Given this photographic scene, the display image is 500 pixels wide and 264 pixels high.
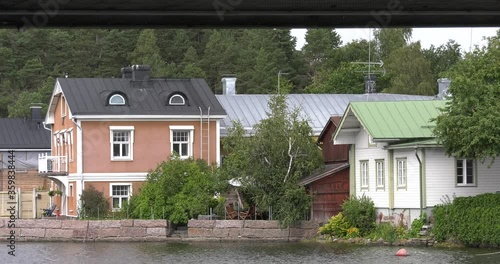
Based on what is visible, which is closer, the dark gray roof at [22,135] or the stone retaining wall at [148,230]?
the stone retaining wall at [148,230]

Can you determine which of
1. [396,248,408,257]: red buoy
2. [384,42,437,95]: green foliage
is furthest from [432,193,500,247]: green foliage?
[384,42,437,95]: green foliage

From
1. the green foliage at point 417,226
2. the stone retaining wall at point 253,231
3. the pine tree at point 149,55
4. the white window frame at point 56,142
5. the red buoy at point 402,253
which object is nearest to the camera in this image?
the red buoy at point 402,253

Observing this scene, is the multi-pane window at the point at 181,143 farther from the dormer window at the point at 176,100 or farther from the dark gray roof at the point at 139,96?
the dormer window at the point at 176,100

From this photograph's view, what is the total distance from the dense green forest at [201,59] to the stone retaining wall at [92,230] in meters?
32.4

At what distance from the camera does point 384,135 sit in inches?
1389

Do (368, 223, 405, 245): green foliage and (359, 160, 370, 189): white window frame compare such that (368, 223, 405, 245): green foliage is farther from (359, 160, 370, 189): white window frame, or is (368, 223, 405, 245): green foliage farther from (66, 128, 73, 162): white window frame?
(66, 128, 73, 162): white window frame

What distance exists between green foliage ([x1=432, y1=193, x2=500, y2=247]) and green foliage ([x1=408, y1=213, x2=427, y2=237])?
1.03 meters

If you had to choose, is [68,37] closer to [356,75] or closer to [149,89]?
[356,75]

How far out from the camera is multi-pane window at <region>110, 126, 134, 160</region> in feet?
148

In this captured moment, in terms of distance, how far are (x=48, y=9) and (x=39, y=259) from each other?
23.0m

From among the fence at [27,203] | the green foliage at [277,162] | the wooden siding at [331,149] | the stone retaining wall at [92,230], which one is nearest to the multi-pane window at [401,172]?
the green foliage at [277,162]

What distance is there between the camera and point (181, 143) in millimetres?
46094

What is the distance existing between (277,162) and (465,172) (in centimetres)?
769

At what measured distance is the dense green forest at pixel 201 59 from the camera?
7200cm
